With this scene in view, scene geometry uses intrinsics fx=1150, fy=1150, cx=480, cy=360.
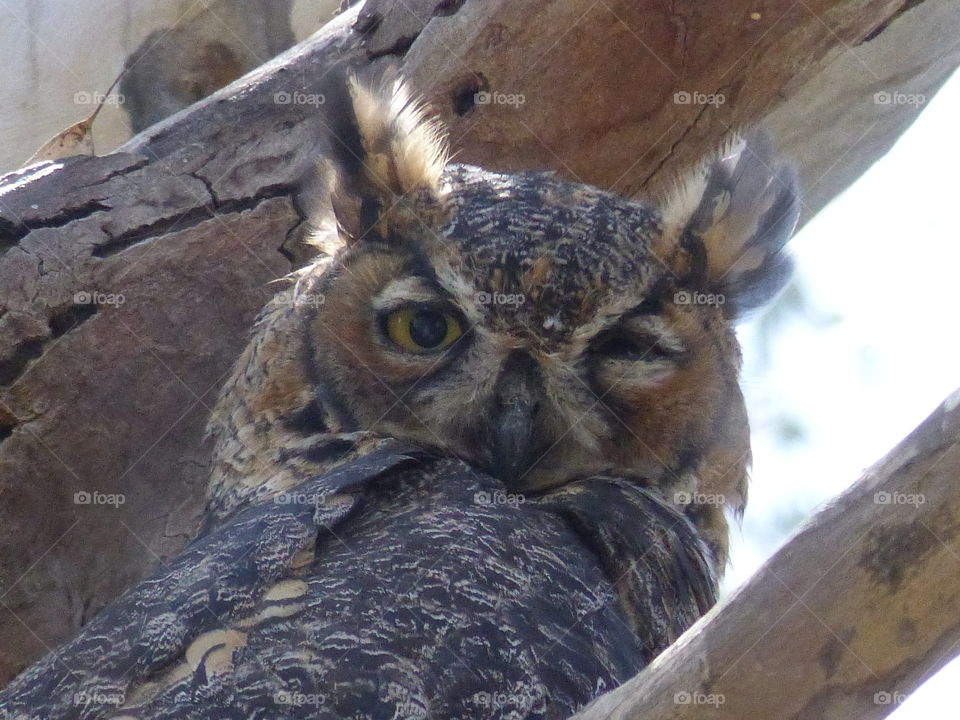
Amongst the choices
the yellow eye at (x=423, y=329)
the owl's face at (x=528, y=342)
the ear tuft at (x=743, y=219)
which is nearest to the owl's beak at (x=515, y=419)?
the owl's face at (x=528, y=342)

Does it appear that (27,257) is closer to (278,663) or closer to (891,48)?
(278,663)

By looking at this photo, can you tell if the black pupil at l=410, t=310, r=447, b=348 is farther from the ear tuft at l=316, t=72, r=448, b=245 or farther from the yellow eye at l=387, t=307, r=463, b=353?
the ear tuft at l=316, t=72, r=448, b=245

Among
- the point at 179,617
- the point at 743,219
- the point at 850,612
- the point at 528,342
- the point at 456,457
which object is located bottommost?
the point at 850,612

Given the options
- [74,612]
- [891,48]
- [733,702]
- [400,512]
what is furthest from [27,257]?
[891,48]

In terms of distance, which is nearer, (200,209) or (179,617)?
(179,617)

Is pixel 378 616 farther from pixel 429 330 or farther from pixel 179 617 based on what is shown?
pixel 429 330

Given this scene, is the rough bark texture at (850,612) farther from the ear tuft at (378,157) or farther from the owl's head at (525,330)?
the ear tuft at (378,157)

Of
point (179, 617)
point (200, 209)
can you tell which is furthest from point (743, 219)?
point (179, 617)
